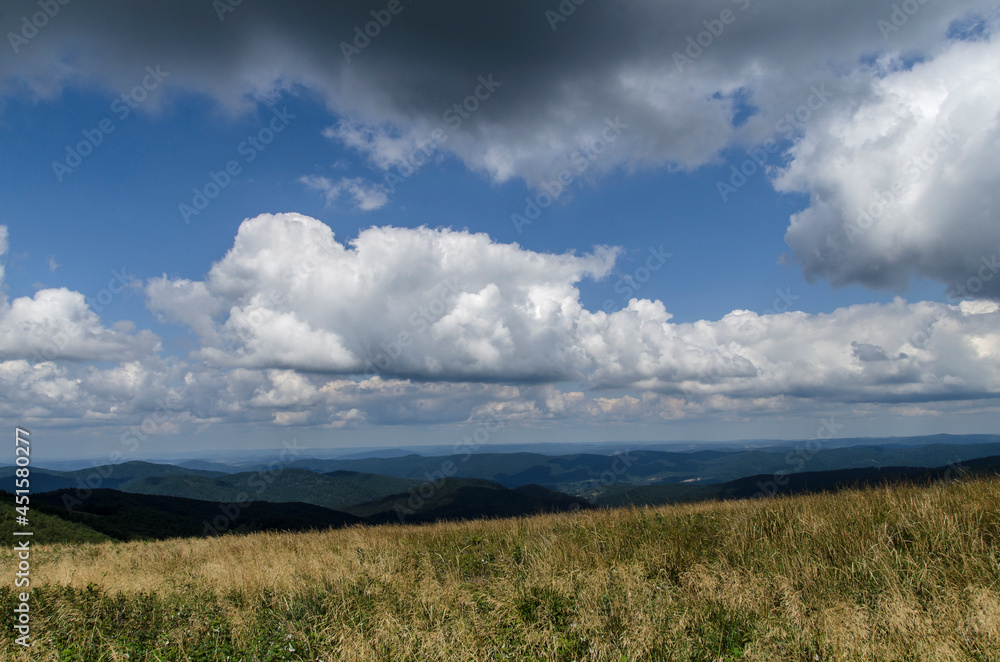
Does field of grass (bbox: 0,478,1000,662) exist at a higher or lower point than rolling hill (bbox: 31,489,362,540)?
higher

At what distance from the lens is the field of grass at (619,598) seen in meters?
5.20

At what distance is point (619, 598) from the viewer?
655 centimetres

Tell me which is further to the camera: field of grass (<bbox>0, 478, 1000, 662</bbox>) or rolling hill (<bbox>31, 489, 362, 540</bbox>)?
rolling hill (<bbox>31, 489, 362, 540</bbox>)

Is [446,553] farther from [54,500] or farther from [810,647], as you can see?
[54,500]

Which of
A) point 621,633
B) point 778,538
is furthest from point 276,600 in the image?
point 778,538

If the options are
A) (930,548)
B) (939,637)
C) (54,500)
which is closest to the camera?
(939,637)

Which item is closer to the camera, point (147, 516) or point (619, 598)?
point (619, 598)

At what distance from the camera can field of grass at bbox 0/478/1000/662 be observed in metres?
5.20

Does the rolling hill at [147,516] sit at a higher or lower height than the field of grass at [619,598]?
lower

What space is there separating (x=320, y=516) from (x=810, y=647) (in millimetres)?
171042

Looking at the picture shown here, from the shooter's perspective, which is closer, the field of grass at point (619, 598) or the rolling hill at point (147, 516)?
the field of grass at point (619, 598)

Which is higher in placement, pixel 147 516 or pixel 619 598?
pixel 619 598

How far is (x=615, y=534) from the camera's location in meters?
10.5

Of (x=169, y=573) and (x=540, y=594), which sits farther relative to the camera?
(x=169, y=573)
